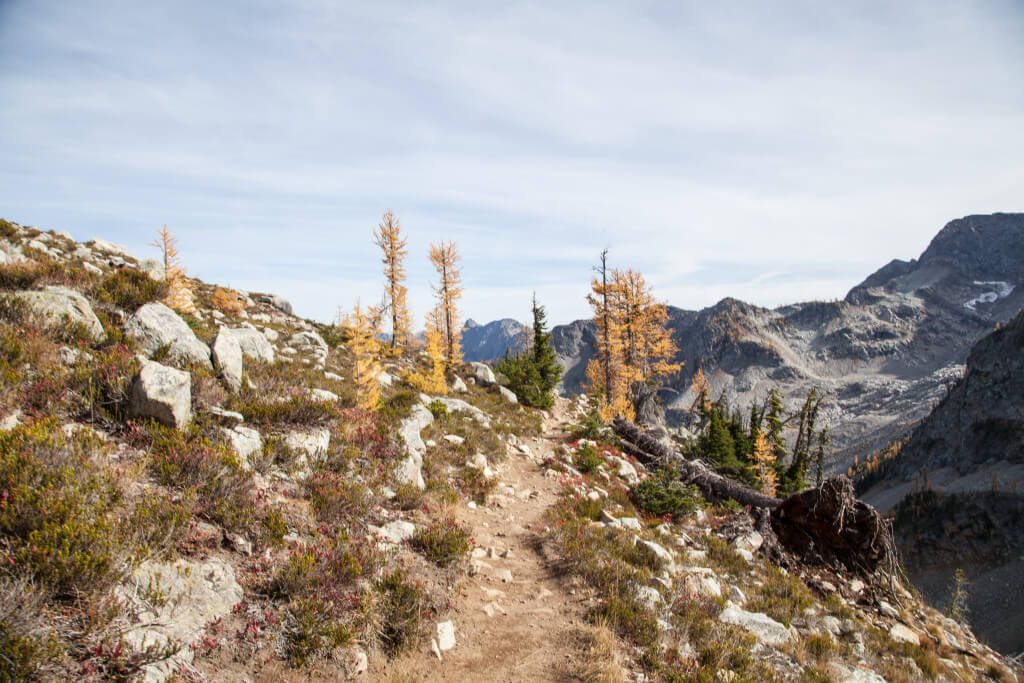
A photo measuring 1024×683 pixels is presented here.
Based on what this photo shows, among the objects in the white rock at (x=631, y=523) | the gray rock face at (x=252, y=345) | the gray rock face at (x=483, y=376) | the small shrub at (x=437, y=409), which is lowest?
the white rock at (x=631, y=523)

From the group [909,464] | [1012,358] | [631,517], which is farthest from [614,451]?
[1012,358]

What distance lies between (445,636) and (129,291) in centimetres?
1013

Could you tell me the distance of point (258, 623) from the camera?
179 inches

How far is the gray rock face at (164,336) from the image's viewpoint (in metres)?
8.26

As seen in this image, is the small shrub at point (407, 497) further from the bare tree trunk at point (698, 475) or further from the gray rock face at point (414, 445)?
the bare tree trunk at point (698, 475)

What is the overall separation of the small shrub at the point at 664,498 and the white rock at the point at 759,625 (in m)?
4.50

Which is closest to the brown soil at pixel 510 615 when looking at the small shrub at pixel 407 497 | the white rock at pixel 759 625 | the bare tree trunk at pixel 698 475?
the small shrub at pixel 407 497

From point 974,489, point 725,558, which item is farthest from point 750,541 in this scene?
point 974,489

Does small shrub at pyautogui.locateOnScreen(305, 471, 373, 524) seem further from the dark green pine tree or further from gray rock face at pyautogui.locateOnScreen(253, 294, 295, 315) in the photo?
gray rock face at pyautogui.locateOnScreen(253, 294, 295, 315)

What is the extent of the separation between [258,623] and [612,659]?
414 cm

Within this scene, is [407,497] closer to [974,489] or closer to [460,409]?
[460,409]

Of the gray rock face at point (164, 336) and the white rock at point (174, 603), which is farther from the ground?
the gray rock face at point (164, 336)

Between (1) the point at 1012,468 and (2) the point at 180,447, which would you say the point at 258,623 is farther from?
(1) the point at 1012,468

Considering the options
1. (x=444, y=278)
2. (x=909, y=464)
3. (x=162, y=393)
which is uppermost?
(x=444, y=278)
